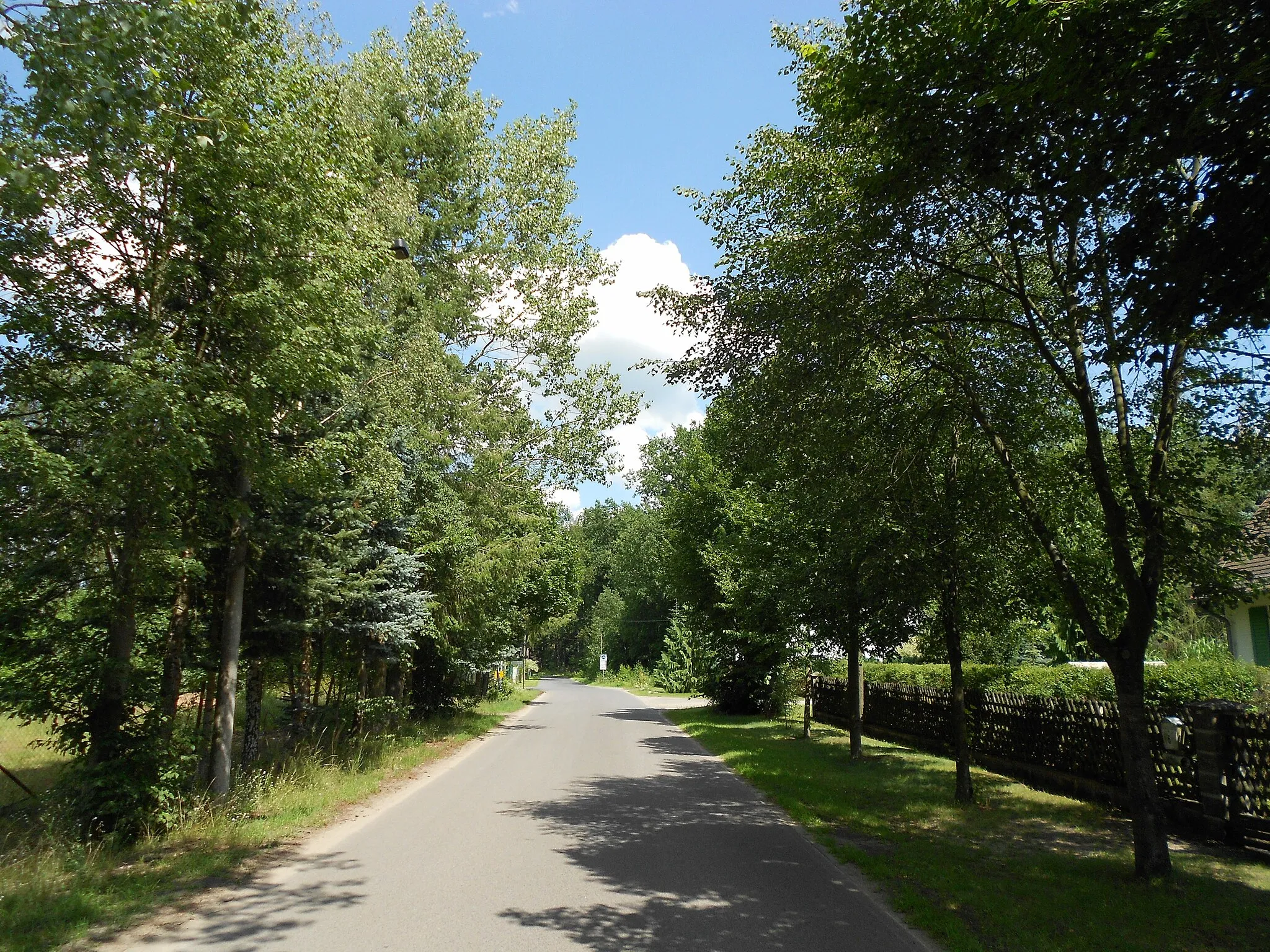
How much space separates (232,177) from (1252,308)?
9113 millimetres

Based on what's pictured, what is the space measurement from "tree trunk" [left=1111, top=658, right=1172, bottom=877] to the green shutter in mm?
13326

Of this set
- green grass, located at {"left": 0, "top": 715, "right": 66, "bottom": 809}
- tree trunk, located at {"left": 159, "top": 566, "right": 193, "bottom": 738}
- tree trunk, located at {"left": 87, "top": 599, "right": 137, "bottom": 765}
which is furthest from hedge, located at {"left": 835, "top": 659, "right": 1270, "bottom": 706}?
green grass, located at {"left": 0, "top": 715, "right": 66, "bottom": 809}

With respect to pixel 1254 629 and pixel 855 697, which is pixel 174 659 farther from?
pixel 1254 629

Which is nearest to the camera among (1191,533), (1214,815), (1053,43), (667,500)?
(1053,43)

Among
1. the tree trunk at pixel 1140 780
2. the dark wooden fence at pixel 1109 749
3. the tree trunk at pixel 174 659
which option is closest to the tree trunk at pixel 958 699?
the dark wooden fence at pixel 1109 749

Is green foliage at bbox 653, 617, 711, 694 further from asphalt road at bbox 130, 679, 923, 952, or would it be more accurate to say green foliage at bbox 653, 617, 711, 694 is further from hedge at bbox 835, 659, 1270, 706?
asphalt road at bbox 130, 679, 923, 952

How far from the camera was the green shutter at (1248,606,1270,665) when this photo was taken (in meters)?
17.9

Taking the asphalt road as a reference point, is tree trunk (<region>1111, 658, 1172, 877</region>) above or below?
above

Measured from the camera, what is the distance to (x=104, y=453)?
24.7 ft

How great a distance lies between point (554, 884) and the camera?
725cm

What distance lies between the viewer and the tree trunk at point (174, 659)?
1012 cm

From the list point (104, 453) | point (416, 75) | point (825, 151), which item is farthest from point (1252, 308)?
point (416, 75)

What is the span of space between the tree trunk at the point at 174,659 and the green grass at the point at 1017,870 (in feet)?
26.2

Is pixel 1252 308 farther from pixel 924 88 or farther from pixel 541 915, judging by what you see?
pixel 541 915
